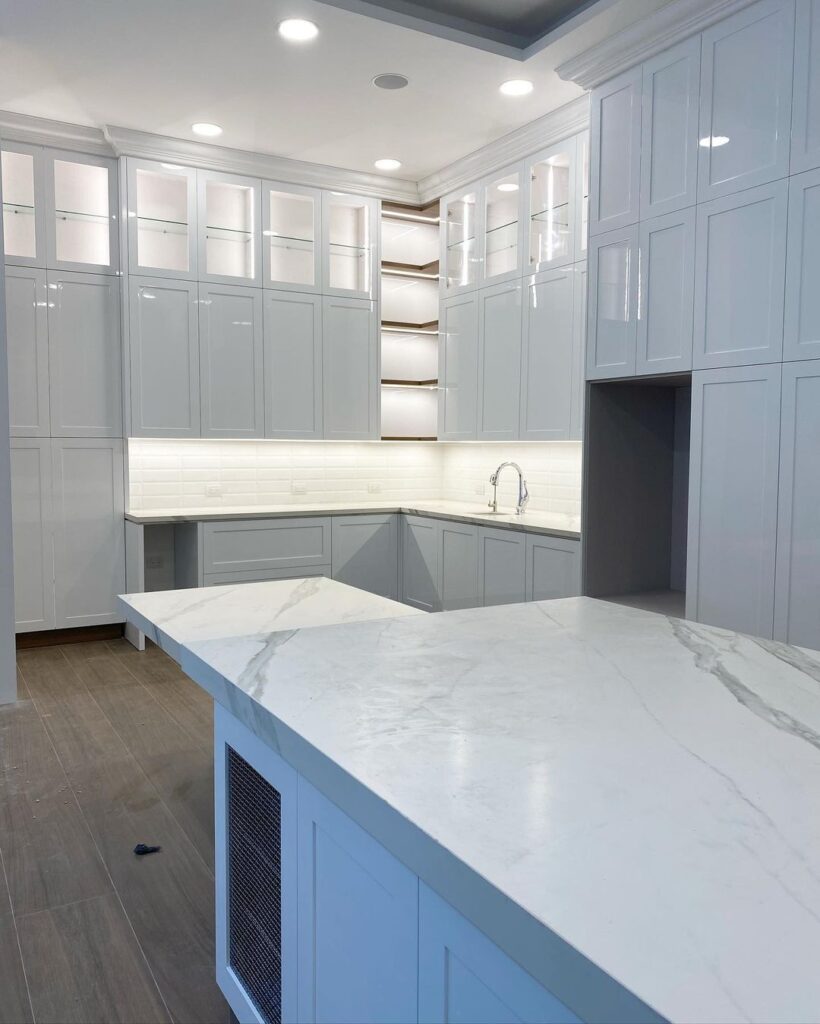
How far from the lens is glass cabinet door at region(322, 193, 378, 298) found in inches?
236

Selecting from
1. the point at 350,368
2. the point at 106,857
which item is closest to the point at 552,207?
the point at 350,368

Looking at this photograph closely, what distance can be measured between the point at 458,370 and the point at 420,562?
1.37 meters

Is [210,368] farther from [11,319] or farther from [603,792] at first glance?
[603,792]

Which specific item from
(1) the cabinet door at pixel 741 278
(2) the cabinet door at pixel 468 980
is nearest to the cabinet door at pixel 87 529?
(1) the cabinet door at pixel 741 278

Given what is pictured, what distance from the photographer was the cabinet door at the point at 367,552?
5.74 metres

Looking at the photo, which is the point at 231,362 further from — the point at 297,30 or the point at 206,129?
the point at 297,30

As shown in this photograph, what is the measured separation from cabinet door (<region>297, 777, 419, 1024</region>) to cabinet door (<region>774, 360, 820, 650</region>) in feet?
7.64

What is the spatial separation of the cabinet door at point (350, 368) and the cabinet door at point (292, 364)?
8 centimetres

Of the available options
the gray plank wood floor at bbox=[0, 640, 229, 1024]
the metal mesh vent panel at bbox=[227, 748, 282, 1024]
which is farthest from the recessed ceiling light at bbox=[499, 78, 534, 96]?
the metal mesh vent panel at bbox=[227, 748, 282, 1024]

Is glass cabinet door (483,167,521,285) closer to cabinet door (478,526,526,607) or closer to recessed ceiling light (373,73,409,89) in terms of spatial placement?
recessed ceiling light (373,73,409,89)

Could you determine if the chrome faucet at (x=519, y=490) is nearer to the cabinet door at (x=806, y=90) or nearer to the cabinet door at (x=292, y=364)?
the cabinet door at (x=292, y=364)

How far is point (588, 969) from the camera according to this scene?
0.65m

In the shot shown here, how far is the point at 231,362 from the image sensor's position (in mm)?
5535

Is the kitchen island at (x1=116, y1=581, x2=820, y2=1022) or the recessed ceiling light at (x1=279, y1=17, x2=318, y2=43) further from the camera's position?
the recessed ceiling light at (x1=279, y1=17, x2=318, y2=43)
